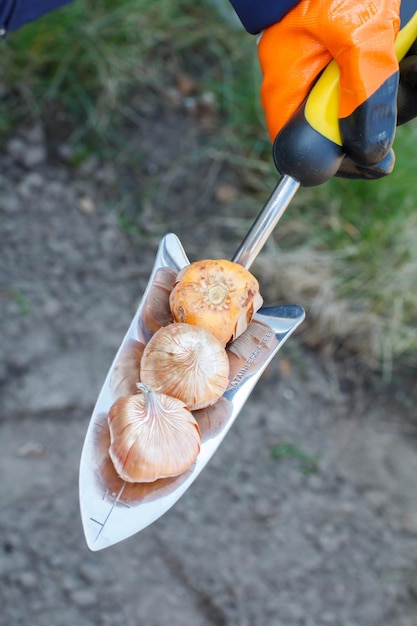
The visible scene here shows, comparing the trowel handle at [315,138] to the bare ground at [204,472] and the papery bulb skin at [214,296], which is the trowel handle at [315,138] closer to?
the papery bulb skin at [214,296]

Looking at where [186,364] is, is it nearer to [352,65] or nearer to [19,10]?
[352,65]

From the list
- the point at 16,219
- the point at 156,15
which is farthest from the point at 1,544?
the point at 156,15

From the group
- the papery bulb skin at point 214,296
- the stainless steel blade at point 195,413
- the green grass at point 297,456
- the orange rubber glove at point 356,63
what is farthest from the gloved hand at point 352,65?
the green grass at point 297,456

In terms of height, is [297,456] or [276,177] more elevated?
[276,177]

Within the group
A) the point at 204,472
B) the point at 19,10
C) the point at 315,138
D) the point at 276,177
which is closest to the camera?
the point at 315,138

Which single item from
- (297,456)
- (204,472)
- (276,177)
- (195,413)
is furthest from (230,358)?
(276,177)

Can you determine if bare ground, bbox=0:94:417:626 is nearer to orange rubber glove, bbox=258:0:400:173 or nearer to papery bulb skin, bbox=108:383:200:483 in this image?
papery bulb skin, bbox=108:383:200:483
